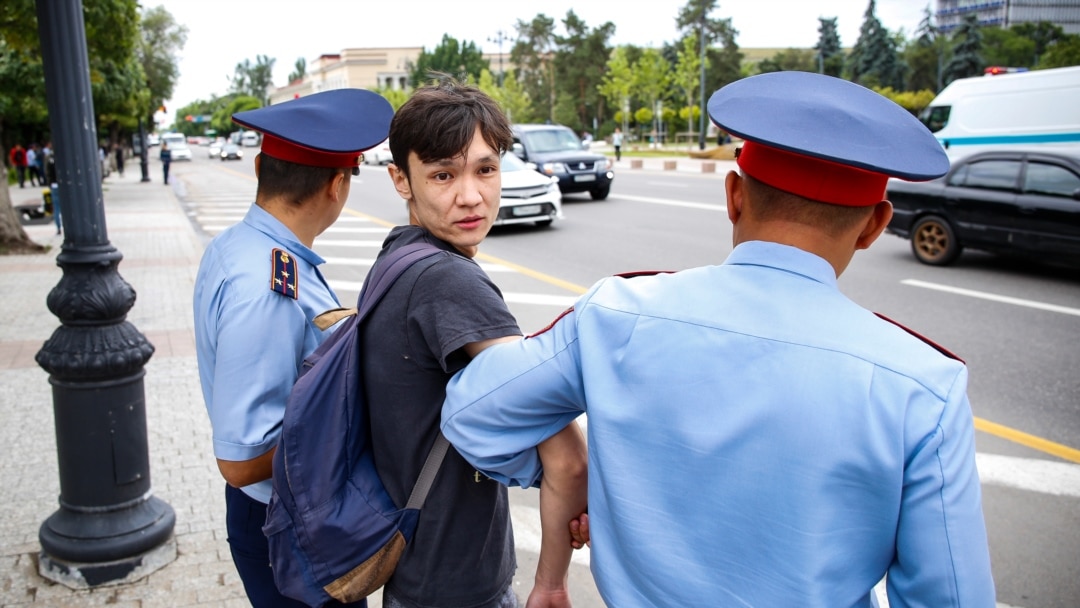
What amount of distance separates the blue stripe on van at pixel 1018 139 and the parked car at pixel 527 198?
6504mm

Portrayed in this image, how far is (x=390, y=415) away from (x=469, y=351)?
0.23m

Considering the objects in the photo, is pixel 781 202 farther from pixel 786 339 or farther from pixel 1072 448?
pixel 1072 448

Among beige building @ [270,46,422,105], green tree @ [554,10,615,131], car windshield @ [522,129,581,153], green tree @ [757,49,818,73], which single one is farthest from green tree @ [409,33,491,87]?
car windshield @ [522,129,581,153]

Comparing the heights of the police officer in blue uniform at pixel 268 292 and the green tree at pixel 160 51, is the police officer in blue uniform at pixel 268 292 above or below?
below

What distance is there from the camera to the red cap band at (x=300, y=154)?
2051mm

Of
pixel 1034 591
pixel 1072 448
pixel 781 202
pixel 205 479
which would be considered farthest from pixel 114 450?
pixel 1072 448

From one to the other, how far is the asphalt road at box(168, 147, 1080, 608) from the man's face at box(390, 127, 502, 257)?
2331 mm

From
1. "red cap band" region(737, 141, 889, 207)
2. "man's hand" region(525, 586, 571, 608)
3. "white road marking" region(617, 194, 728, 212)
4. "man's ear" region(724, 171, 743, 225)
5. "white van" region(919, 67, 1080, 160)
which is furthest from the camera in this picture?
"white road marking" region(617, 194, 728, 212)

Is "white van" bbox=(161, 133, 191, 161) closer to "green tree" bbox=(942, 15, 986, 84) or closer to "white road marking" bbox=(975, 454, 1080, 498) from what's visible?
"white road marking" bbox=(975, 454, 1080, 498)

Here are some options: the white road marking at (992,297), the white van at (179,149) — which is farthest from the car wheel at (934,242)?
the white van at (179,149)

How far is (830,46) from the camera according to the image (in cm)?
8344

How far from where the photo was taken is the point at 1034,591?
3553 millimetres

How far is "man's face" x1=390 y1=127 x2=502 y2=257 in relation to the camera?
1686mm

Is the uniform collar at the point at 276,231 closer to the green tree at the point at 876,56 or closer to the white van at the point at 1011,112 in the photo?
the white van at the point at 1011,112
